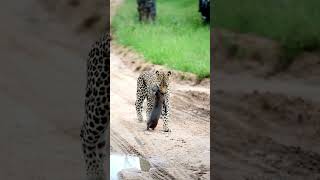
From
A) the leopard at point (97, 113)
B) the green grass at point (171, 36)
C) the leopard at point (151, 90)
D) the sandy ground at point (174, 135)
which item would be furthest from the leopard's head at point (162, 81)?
the green grass at point (171, 36)

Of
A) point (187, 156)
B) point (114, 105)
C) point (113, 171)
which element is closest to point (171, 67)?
point (114, 105)

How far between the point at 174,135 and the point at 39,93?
3.20ft

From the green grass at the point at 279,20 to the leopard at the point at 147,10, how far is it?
0.75 metres

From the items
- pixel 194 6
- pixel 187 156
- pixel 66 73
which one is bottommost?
pixel 187 156

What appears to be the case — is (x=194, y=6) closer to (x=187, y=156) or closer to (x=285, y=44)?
(x=285, y=44)

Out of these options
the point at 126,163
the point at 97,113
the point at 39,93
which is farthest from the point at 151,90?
the point at 97,113

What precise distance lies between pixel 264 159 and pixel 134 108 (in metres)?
1.14

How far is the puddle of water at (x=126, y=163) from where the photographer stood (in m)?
3.14

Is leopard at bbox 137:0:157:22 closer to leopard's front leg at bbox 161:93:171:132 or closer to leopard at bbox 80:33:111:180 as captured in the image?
leopard's front leg at bbox 161:93:171:132

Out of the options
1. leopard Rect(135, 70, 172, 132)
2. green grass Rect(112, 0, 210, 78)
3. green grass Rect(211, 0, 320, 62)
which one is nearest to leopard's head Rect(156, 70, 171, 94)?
leopard Rect(135, 70, 172, 132)

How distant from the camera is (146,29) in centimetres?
574

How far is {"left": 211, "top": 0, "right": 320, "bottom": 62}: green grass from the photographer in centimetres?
487

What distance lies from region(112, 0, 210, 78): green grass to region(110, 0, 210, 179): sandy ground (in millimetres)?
300

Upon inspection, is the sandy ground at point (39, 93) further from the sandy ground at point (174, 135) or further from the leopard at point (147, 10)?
the leopard at point (147, 10)
